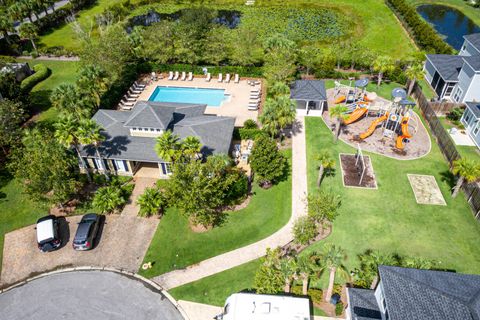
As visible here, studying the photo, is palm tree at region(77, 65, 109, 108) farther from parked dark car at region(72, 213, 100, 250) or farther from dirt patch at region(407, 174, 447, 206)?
dirt patch at region(407, 174, 447, 206)

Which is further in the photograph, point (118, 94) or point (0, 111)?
point (118, 94)

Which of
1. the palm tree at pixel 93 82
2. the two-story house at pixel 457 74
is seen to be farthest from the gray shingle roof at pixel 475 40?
the palm tree at pixel 93 82

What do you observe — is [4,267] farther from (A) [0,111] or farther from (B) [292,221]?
(B) [292,221]

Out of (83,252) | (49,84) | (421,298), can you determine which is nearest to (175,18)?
(49,84)

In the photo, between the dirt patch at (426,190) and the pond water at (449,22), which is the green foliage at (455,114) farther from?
the pond water at (449,22)

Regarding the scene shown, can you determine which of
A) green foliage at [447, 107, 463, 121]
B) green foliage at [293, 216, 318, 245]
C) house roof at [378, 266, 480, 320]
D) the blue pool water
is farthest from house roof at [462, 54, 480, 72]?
the blue pool water

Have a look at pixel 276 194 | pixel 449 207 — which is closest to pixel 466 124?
pixel 449 207
